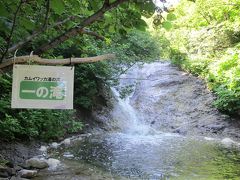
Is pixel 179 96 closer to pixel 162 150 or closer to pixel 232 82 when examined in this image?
pixel 232 82

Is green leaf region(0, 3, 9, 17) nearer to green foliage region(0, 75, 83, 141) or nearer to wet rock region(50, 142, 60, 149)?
green foliage region(0, 75, 83, 141)

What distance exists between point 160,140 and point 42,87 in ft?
24.5

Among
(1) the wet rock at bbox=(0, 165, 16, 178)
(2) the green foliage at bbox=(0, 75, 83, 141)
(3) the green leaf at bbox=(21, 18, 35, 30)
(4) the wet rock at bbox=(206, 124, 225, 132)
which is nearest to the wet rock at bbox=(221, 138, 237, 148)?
(4) the wet rock at bbox=(206, 124, 225, 132)

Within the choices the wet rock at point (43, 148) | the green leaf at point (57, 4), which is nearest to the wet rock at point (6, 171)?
the wet rock at point (43, 148)

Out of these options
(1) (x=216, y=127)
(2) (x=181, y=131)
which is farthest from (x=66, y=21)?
(1) (x=216, y=127)

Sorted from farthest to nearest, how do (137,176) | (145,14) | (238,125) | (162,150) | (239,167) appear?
(238,125) < (162,150) < (239,167) < (137,176) < (145,14)

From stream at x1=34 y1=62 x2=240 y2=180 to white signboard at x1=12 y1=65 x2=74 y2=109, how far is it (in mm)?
1364

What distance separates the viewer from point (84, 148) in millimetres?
8250

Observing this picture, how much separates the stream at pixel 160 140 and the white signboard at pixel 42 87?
1364 millimetres

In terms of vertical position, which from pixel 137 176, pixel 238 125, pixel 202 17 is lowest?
pixel 137 176

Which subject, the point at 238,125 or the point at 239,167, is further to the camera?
the point at 238,125

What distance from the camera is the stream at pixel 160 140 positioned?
20.4ft

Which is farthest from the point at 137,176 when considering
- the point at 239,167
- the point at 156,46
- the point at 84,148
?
the point at 156,46

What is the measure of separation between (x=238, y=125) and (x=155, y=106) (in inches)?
135
